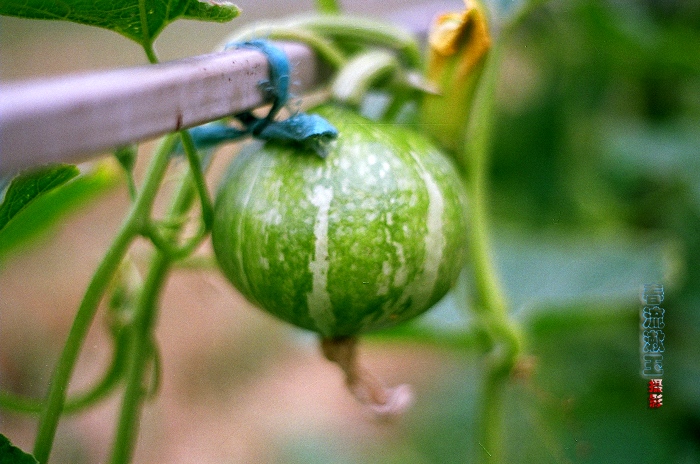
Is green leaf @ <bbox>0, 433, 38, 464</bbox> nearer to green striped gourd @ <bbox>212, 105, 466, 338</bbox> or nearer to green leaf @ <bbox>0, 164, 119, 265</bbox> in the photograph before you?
green striped gourd @ <bbox>212, 105, 466, 338</bbox>

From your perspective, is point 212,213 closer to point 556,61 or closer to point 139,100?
point 139,100

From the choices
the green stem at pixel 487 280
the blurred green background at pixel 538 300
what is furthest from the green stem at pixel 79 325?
the green stem at pixel 487 280

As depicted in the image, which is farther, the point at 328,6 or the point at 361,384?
the point at 328,6

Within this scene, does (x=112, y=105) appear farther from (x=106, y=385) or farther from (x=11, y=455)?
(x=106, y=385)

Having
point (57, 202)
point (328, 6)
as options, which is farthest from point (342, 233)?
point (57, 202)

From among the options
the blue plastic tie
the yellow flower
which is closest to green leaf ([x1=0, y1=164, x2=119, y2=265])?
the blue plastic tie

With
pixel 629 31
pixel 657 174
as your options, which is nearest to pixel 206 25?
pixel 629 31

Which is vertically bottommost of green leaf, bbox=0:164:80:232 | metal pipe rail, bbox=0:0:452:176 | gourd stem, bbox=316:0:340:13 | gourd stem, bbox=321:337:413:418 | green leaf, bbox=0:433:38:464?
green leaf, bbox=0:433:38:464
